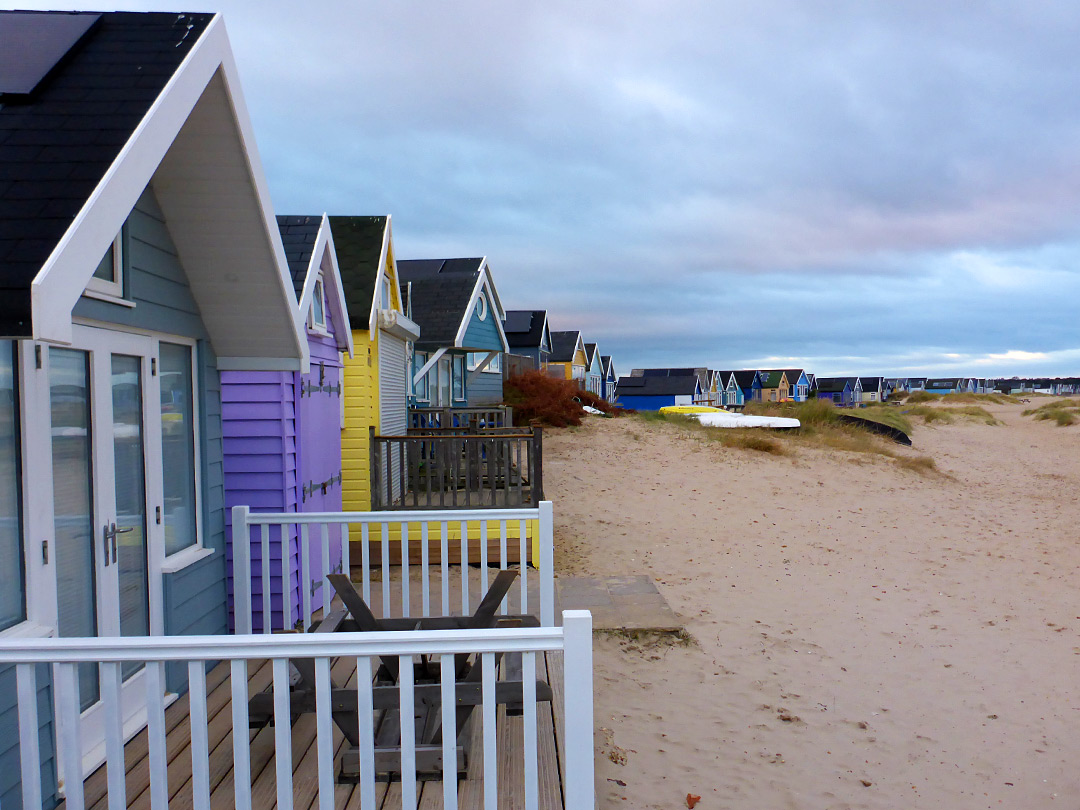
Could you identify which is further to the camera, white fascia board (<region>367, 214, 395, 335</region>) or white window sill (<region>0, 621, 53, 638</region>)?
white fascia board (<region>367, 214, 395, 335</region>)

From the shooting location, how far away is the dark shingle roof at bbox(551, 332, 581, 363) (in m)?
53.3

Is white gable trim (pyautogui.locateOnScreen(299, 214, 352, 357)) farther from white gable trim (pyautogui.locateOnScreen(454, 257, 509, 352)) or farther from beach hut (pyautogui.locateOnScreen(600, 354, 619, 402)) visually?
beach hut (pyautogui.locateOnScreen(600, 354, 619, 402))

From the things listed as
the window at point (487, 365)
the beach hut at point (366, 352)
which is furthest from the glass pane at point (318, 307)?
the window at point (487, 365)

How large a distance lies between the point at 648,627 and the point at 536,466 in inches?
129

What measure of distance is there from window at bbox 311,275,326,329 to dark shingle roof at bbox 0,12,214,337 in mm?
4312

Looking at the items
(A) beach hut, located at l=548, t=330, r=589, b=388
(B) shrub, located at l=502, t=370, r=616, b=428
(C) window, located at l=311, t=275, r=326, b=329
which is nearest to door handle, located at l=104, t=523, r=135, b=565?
(C) window, located at l=311, t=275, r=326, b=329

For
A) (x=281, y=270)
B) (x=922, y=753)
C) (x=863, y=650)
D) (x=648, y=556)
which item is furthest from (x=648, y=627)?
(x=281, y=270)

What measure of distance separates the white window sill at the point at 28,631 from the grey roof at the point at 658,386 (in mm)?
70284

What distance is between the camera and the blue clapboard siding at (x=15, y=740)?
3.09 metres

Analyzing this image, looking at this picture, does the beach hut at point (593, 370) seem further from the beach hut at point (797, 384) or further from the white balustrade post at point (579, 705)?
the white balustrade post at point (579, 705)

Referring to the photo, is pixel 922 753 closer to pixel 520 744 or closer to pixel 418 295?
pixel 520 744

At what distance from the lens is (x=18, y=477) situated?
3209mm

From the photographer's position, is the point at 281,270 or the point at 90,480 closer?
the point at 90,480

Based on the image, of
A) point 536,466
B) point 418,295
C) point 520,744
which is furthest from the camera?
point 418,295
